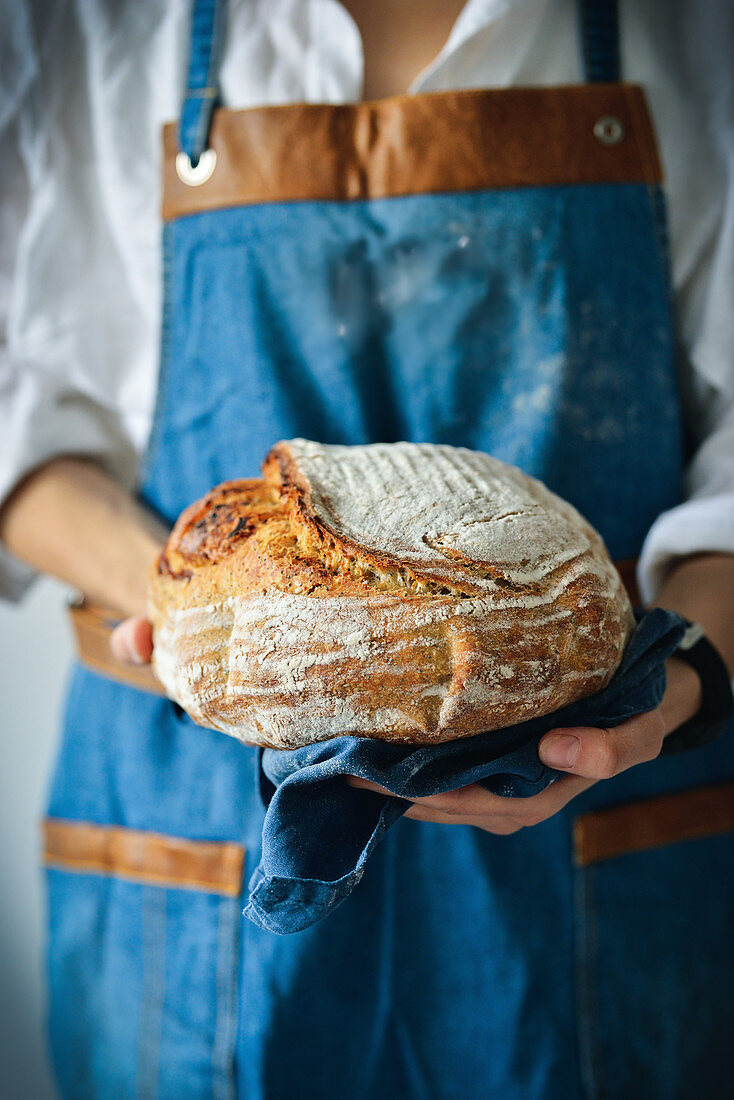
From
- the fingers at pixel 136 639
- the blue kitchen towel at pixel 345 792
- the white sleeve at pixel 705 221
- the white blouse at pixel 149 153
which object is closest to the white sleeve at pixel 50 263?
the white blouse at pixel 149 153

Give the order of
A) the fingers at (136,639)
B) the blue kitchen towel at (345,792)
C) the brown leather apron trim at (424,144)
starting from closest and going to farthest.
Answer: the blue kitchen towel at (345,792)
the fingers at (136,639)
the brown leather apron trim at (424,144)

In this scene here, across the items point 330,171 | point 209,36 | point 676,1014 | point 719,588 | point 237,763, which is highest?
point 209,36

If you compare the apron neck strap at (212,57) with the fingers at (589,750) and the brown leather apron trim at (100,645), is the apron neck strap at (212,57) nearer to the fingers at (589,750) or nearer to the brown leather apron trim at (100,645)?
the brown leather apron trim at (100,645)

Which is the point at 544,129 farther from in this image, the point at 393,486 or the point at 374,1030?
the point at 374,1030

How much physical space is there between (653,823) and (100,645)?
0.76 metres

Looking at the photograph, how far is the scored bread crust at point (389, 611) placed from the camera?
622 mm

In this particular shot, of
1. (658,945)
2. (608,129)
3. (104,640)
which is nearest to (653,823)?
(658,945)

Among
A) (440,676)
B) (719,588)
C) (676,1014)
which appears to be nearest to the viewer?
(440,676)

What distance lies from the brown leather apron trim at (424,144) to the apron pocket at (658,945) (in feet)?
2.60

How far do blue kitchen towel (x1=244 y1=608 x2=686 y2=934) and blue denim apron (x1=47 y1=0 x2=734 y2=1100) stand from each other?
0.33 m

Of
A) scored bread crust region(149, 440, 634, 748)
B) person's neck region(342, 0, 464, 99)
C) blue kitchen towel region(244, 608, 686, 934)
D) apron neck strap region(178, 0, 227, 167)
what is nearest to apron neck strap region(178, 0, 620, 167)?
apron neck strap region(178, 0, 227, 167)

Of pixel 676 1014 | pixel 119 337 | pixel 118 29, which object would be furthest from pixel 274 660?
pixel 118 29

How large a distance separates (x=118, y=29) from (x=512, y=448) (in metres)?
0.74

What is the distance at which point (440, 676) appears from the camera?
62 centimetres
